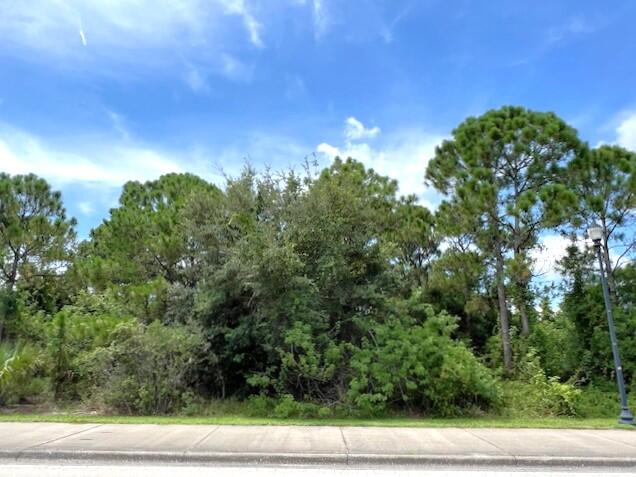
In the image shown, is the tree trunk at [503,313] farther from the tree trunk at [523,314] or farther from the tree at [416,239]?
the tree at [416,239]

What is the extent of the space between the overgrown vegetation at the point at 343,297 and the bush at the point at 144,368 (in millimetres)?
36

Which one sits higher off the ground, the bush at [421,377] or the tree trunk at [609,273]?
the tree trunk at [609,273]

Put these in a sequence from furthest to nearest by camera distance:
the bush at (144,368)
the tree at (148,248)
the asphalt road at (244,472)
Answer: the tree at (148,248) < the bush at (144,368) < the asphalt road at (244,472)

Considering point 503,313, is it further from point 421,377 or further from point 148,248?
point 148,248

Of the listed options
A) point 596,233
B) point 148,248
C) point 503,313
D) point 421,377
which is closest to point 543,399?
point 421,377

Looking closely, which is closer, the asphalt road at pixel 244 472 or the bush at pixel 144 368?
the asphalt road at pixel 244 472

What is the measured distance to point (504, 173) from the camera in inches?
683

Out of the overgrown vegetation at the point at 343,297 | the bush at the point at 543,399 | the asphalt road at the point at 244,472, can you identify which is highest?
the overgrown vegetation at the point at 343,297

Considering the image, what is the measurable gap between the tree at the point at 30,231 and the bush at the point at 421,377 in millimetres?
15949

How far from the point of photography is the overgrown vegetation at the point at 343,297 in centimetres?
1175

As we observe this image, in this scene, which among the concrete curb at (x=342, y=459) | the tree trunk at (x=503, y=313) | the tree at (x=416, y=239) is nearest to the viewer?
the concrete curb at (x=342, y=459)

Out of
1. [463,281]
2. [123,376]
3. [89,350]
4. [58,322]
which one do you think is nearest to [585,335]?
[463,281]

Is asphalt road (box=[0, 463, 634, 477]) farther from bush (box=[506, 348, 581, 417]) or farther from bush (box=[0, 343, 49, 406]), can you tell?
bush (box=[0, 343, 49, 406])

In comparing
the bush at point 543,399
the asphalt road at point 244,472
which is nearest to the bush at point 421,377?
the bush at point 543,399
